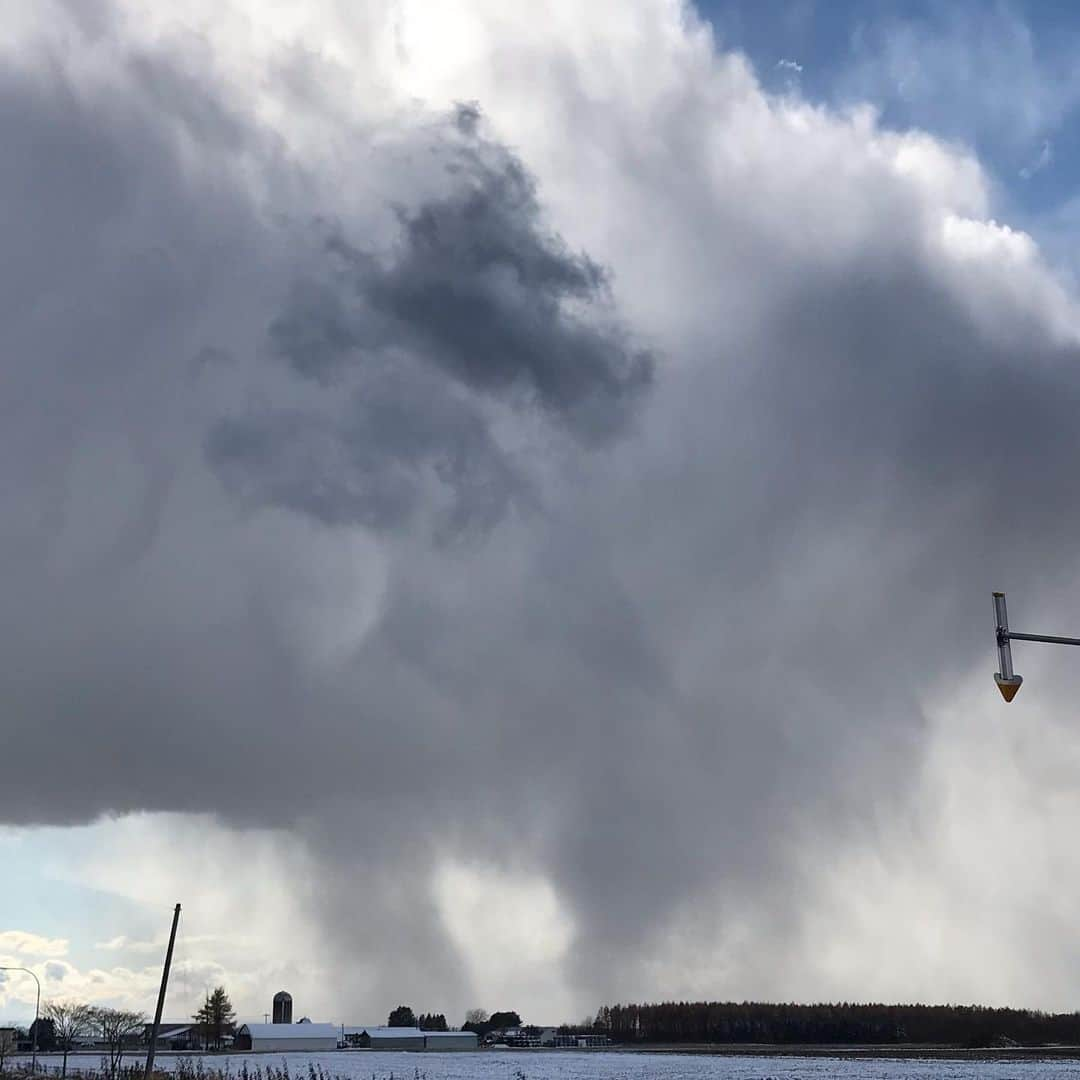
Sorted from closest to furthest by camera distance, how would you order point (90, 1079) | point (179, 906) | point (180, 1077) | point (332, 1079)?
point (179, 906) < point (180, 1077) < point (90, 1079) < point (332, 1079)

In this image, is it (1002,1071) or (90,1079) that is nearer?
(90,1079)

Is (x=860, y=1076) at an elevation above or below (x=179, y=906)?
below

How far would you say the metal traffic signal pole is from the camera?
29453 mm

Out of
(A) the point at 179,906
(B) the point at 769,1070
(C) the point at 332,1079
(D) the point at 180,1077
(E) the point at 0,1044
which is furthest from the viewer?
(B) the point at 769,1070

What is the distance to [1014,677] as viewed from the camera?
29.8 metres

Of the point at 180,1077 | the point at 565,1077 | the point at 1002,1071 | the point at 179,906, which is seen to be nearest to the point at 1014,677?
the point at 179,906

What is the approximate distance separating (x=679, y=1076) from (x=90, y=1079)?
299 ft

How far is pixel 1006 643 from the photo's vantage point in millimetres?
30297

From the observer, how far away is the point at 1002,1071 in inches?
6949

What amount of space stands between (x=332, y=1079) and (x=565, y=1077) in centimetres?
3597

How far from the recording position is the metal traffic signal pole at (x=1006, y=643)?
2945 centimetres

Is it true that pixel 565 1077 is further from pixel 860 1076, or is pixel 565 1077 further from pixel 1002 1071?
pixel 1002 1071

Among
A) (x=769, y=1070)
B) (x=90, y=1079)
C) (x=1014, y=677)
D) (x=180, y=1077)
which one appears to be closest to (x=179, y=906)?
(x=180, y=1077)

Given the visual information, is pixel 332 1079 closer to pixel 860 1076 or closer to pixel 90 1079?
pixel 90 1079
